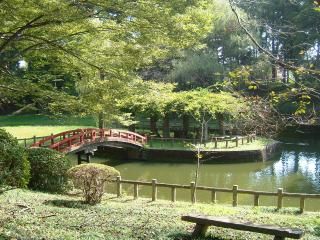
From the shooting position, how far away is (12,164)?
11.4 m

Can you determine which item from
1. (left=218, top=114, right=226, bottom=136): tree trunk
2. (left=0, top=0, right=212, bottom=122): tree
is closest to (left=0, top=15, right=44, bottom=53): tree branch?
(left=0, top=0, right=212, bottom=122): tree

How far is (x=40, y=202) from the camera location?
9.56 meters

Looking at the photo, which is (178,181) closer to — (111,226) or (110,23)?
(110,23)

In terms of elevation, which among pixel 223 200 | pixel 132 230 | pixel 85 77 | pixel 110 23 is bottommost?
pixel 223 200

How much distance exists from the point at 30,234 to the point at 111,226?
1.47 metres

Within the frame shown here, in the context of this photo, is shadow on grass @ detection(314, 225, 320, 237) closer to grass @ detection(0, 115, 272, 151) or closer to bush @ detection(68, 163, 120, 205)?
bush @ detection(68, 163, 120, 205)

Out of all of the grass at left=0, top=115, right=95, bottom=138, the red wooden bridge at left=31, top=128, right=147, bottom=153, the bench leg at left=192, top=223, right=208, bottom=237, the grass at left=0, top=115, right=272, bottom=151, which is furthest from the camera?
the grass at left=0, top=115, right=95, bottom=138

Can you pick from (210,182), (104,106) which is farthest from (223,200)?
(104,106)

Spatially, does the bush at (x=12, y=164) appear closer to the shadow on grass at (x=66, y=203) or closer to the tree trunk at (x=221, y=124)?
the shadow on grass at (x=66, y=203)

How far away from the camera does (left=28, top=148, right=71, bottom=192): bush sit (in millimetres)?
12898

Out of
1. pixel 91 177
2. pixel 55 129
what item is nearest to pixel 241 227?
pixel 91 177

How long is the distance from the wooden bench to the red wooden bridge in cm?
1393

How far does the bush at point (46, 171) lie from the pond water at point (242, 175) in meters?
4.49

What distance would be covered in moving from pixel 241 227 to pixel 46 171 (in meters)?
8.03
